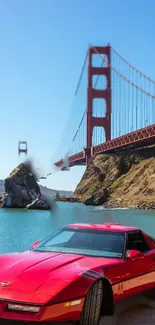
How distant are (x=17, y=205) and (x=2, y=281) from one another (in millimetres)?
62438

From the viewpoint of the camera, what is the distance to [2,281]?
186 inches

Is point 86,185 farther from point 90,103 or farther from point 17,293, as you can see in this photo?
point 17,293

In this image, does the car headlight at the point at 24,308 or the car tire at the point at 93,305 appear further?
the car tire at the point at 93,305

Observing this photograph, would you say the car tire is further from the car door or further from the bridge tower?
the bridge tower

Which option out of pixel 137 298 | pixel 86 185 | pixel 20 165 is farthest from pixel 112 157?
pixel 137 298

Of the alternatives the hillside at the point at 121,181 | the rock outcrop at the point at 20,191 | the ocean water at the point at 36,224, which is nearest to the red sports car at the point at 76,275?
the ocean water at the point at 36,224

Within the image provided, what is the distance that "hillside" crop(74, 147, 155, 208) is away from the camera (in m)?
75.9

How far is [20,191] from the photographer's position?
6675 cm

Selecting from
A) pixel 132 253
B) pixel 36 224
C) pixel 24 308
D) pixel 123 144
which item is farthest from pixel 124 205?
pixel 24 308

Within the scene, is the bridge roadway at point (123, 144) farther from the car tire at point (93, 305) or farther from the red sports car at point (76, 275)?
the car tire at point (93, 305)

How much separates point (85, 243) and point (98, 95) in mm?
95081

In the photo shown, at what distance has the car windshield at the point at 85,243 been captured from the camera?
Result: 5707 millimetres

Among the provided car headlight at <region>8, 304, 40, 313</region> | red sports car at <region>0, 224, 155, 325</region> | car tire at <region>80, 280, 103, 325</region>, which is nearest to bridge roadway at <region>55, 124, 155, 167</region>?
red sports car at <region>0, 224, 155, 325</region>

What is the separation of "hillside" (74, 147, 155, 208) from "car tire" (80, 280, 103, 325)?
64136 mm
